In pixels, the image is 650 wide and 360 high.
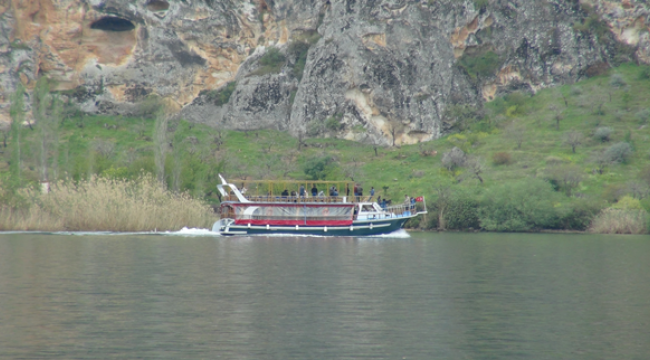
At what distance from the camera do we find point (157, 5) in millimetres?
106688

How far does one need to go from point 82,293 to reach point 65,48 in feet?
294

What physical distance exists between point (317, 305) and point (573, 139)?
225 feet

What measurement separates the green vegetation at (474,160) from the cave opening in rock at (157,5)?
1579 cm

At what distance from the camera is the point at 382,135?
9994cm

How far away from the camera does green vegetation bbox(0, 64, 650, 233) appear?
6203 cm

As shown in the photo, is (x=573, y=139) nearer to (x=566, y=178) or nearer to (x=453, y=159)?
(x=453, y=159)

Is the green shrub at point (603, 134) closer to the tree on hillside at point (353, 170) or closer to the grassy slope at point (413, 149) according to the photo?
the grassy slope at point (413, 149)

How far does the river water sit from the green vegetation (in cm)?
2462

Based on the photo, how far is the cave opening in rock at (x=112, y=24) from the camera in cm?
10494

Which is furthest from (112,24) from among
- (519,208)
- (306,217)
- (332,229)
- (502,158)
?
(519,208)

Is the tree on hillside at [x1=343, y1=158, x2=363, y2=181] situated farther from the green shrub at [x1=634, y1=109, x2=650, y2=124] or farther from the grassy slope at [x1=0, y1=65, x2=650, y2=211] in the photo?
the green shrub at [x1=634, y1=109, x2=650, y2=124]

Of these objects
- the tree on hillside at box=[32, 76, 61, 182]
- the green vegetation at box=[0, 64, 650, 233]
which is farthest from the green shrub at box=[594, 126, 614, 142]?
the tree on hillside at box=[32, 76, 61, 182]

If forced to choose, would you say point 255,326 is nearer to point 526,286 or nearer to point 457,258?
point 526,286

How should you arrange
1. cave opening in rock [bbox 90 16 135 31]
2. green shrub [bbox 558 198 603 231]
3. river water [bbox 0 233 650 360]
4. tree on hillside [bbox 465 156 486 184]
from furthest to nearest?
cave opening in rock [bbox 90 16 135 31], tree on hillside [bbox 465 156 486 184], green shrub [bbox 558 198 603 231], river water [bbox 0 233 650 360]
